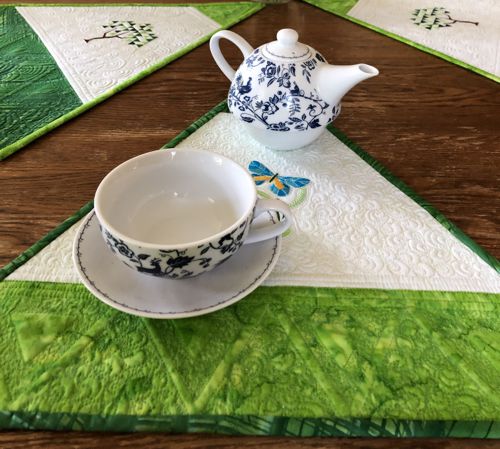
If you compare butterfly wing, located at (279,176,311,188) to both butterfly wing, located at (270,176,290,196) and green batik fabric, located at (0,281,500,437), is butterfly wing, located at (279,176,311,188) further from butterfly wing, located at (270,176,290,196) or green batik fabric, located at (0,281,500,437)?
green batik fabric, located at (0,281,500,437)

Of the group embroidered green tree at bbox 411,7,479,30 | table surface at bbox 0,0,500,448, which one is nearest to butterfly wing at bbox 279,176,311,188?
table surface at bbox 0,0,500,448

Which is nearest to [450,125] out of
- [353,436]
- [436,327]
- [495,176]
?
[495,176]

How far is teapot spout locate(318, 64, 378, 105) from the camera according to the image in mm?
514

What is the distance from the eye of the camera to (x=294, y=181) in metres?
0.55

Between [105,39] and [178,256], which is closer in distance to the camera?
[178,256]

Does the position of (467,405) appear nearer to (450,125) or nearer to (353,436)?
(353,436)

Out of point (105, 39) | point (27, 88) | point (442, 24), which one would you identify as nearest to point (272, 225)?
point (27, 88)

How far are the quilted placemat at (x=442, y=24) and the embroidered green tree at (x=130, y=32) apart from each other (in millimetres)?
365

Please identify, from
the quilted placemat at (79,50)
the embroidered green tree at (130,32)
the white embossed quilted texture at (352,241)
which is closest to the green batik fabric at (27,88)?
the quilted placemat at (79,50)

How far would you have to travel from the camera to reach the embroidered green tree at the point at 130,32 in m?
0.81

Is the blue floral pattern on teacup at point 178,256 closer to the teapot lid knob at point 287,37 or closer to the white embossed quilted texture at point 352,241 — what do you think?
the white embossed quilted texture at point 352,241

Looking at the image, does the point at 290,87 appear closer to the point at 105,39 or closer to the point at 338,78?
the point at 338,78

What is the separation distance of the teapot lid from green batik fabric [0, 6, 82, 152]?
0.27 m

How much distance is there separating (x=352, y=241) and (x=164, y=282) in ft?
0.62
